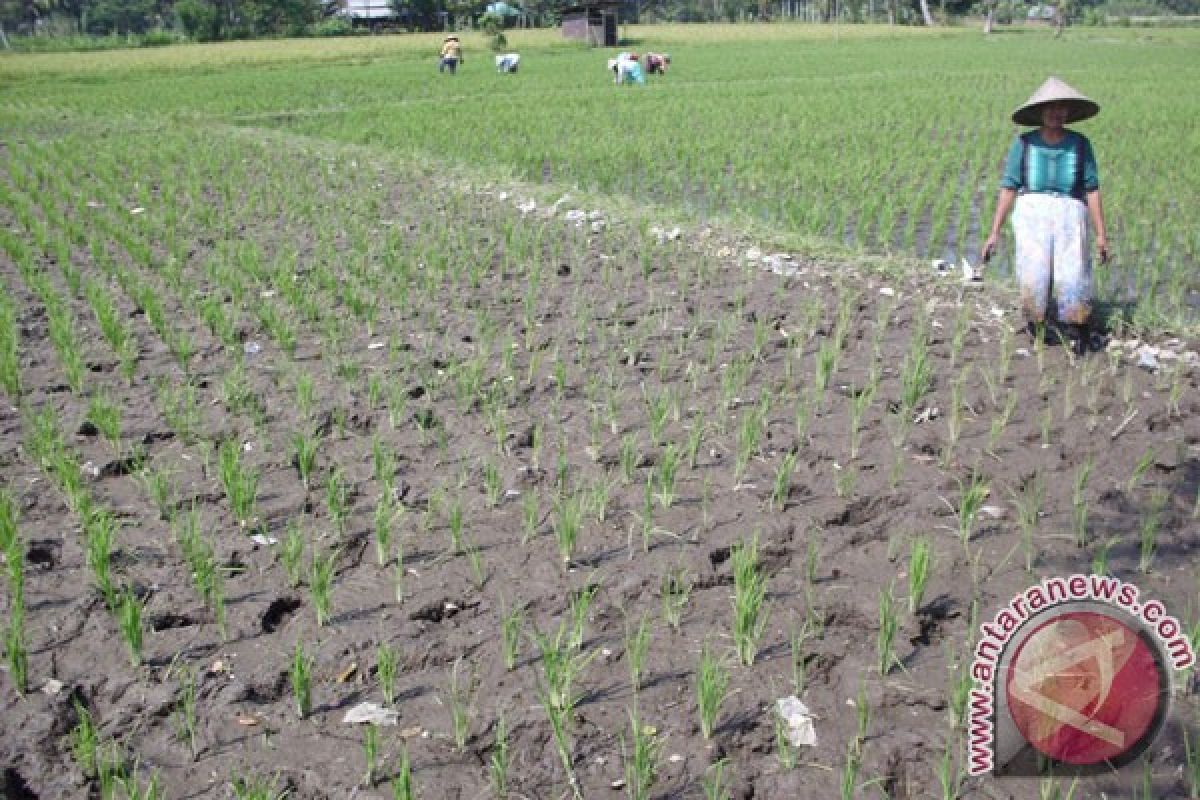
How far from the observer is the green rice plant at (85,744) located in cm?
227

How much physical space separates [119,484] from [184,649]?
1242 millimetres

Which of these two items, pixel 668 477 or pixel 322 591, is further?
pixel 668 477

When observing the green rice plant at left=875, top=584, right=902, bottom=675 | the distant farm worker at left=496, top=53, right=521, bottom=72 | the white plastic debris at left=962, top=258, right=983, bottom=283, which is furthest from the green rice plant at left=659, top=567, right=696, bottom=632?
the distant farm worker at left=496, top=53, right=521, bottom=72

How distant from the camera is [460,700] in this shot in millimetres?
2586

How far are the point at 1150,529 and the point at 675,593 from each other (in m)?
1.45

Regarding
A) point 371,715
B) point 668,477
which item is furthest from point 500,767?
point 668,477

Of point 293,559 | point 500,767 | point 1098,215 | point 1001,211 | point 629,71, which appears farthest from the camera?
point 629,71

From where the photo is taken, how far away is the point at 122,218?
8.55 meters

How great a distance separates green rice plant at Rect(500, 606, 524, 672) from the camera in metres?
2.68

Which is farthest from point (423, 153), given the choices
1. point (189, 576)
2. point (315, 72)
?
point (315, 72)

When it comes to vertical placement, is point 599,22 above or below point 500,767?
above

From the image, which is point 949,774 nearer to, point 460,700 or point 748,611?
point 748,611

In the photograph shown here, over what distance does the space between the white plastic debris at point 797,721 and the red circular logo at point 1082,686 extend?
48cm

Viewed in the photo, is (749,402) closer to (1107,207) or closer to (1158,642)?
(1158,642)
